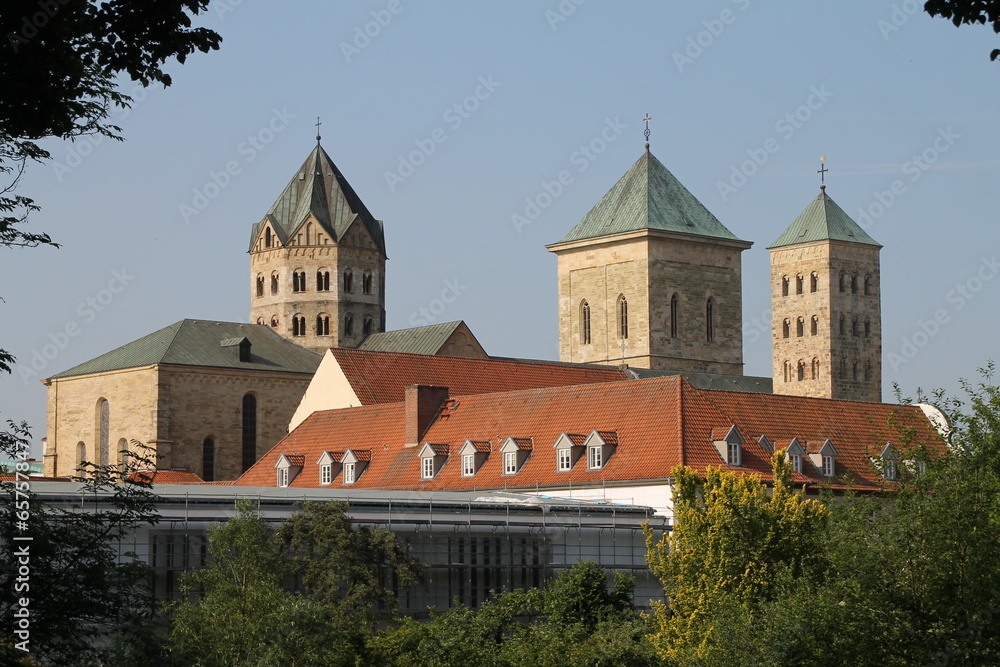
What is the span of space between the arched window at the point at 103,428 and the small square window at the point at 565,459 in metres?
38.8

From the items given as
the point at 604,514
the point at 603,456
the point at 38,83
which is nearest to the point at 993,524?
the point at 38,83

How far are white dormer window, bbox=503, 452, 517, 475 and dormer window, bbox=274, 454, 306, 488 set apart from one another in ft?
31.7

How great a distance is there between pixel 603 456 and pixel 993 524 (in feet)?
92.4

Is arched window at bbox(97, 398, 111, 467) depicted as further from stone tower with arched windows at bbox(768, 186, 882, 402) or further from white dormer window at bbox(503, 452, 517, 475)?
stone tower with arched windows at bbox(768, 186, 882, 402)

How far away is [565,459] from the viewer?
56469mm

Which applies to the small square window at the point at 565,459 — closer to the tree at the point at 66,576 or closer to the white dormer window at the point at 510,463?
the white dormer window at the point at 510,463

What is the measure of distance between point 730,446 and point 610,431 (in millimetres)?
4062

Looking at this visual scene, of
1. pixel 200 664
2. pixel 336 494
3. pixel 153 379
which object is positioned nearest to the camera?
pixel 200 664

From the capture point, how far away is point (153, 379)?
87.9 metres

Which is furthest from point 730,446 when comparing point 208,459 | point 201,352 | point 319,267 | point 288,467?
point 319,267

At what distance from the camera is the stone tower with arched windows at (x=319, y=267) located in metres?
102

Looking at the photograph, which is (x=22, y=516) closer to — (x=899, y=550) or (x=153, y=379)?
(x=899, y=550)

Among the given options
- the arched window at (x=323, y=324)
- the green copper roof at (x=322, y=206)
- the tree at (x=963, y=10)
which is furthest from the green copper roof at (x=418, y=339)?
the tree at (x=963, y=10)

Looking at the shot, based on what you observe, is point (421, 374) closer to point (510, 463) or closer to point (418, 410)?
point (418, 410)
